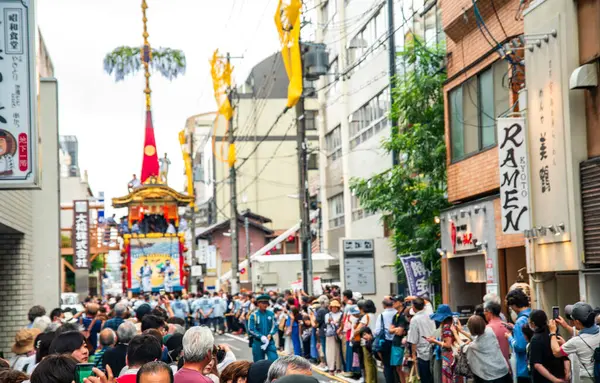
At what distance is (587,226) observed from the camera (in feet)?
58.1

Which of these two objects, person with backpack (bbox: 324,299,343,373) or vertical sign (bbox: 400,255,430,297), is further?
vertical sign (bbox: 400,255,430,297)

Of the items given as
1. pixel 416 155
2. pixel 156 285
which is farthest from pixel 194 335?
pixel 156 285

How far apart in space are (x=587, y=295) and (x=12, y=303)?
11.6 metres

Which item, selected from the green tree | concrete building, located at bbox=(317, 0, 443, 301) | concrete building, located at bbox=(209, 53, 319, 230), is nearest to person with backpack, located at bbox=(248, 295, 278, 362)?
the green tree

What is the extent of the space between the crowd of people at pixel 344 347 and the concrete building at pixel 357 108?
10770 millimetres

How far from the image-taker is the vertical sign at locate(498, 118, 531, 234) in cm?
1942

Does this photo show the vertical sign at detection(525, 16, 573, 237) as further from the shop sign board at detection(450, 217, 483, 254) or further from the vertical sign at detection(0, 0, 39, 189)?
the vertical sign at detection(0, 0, 39, 189)

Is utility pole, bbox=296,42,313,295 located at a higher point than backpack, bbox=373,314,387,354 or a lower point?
higher

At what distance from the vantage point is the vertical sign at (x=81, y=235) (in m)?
48.2

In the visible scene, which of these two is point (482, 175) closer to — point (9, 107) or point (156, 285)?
point (9, 107)

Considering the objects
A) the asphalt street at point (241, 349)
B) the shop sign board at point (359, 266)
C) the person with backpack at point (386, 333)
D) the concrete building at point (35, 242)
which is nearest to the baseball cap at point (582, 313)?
the person with backpack at point (386, 333)

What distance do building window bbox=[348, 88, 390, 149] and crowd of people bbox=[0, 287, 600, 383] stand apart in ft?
46.9

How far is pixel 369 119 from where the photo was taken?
41.8 meters

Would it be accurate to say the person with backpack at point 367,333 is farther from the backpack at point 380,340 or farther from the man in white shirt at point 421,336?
the man in white shirt at point 421,336
